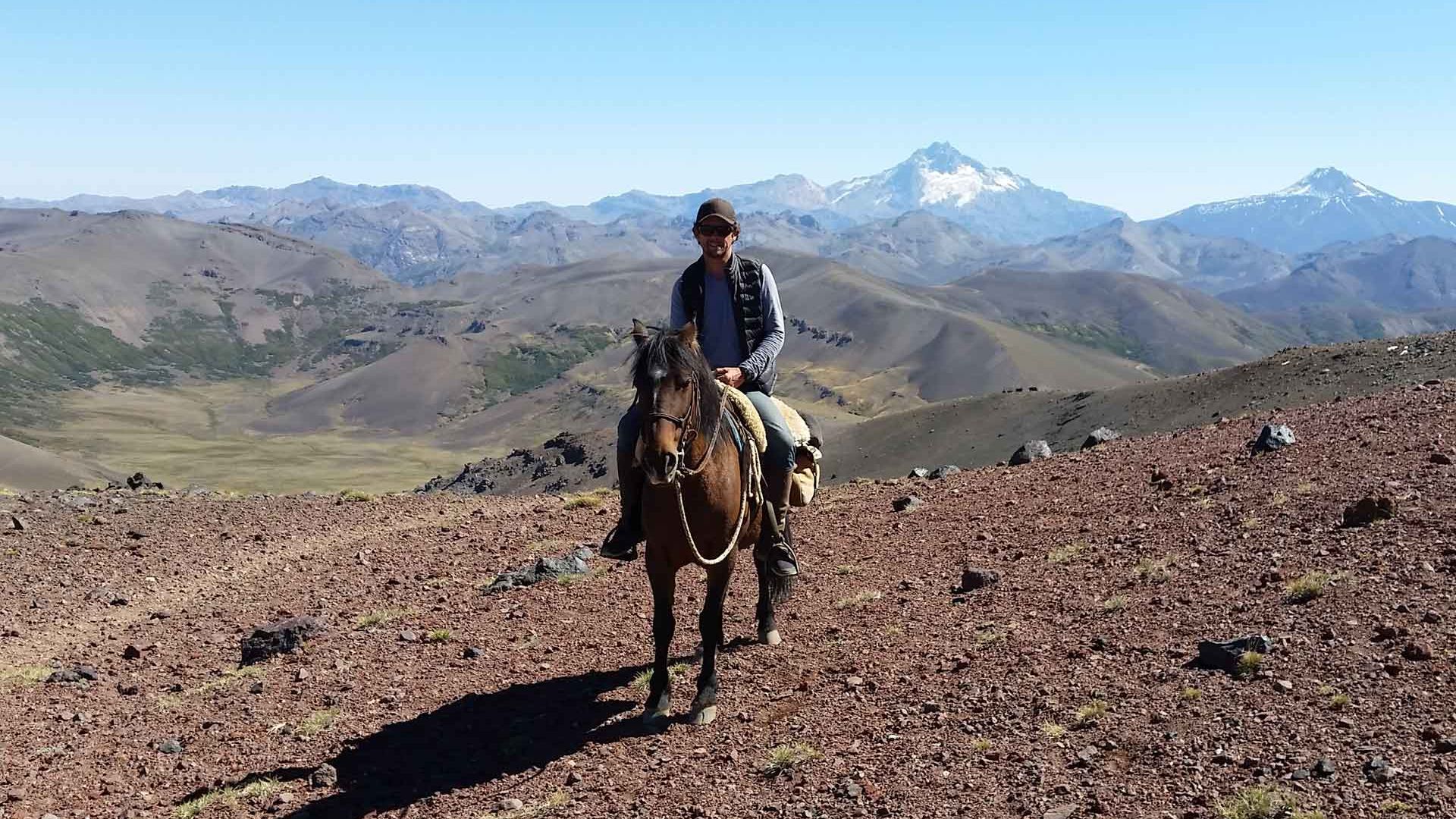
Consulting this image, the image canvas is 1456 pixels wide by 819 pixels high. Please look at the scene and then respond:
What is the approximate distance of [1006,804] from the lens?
6824mm

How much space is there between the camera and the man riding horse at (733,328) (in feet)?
31.2

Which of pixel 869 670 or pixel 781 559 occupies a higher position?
pixel 781 559

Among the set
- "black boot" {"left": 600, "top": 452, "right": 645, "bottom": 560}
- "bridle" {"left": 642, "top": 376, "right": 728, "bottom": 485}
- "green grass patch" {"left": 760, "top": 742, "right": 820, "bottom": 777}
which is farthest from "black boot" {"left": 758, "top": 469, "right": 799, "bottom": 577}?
"green grass patch" {"left": 760, "top": 742, "right": 820, "bottom": 777}

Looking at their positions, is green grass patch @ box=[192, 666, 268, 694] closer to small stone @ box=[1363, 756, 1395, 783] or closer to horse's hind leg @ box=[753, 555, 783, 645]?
horse's hind leg @ box=[753, 555, 783, 645]

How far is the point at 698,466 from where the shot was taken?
8430mm

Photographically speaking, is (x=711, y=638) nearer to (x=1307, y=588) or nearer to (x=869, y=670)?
(x=869, y=670)

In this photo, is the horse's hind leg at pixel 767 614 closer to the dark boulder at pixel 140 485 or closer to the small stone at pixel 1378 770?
the small stone at pixel 1378 770

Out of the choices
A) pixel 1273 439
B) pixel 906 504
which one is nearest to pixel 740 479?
pixel 906 504

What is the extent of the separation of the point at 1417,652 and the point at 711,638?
5.84 metres

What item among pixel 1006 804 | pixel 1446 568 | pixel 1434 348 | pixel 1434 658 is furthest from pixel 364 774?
pixel 1434 348

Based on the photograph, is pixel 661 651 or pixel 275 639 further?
pixel 275 639

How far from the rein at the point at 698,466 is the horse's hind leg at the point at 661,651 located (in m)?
Answer: 0.50

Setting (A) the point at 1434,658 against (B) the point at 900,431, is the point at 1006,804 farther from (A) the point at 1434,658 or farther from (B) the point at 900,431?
(B) the point at 900,431

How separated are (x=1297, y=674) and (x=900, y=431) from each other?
63538 millimetres
